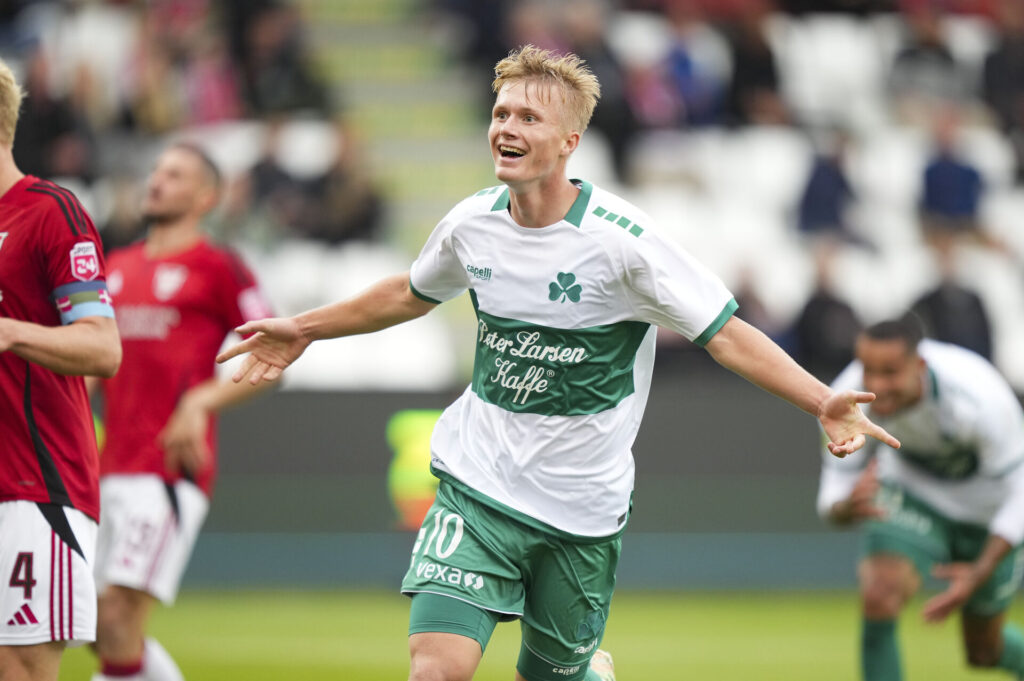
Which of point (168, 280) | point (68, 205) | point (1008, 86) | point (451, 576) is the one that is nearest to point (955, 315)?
point (1008, 86)

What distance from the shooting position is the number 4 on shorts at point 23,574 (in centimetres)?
498

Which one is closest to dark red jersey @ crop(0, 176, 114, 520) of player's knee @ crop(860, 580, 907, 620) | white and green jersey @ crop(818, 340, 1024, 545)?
white and green jersey @ crop(818, 340, 1024, 545)

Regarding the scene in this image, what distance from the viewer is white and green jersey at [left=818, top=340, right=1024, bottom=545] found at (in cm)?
762

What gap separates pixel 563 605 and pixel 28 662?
1859mm

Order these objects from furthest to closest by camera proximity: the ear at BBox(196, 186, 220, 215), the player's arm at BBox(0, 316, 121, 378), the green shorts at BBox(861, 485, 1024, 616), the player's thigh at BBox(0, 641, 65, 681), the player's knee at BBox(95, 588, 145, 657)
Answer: the green shorts at BBox(861, 485, 1024, 616)
the ear at BBox(196, 186, 220, 215)
the player's knee at BBox(95, 588, 145, 657)
the player's thigh at BBox(0, 641, 65, 681)
the player's arm at BBox(0, 316, 121, 378)

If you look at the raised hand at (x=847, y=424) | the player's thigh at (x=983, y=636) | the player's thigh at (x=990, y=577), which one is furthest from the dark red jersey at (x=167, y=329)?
the player's thigh at (x=983, y=636)

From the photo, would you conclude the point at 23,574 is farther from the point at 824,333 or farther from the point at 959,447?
the point at 824,333

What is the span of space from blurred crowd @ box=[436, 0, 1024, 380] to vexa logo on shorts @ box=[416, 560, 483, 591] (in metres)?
9.96

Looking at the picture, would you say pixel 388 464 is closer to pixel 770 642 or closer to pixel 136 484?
pixel 770 642

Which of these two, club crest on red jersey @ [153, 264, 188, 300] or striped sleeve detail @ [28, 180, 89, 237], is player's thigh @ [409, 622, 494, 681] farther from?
club crest on red jersey @ [153, 264, 188, 300]

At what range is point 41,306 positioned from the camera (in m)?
5.06

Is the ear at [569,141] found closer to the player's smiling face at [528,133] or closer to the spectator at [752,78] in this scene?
the player's smiling face at [528,133]

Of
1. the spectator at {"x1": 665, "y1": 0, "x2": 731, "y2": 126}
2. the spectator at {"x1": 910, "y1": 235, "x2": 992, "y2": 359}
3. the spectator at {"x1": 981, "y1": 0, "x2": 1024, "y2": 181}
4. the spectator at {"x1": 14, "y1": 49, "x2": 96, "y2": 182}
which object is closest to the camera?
the spectator at {"x1": 910, "y1": 235, "x2": 992, "y2": 359}

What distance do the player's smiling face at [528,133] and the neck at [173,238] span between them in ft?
8.91
